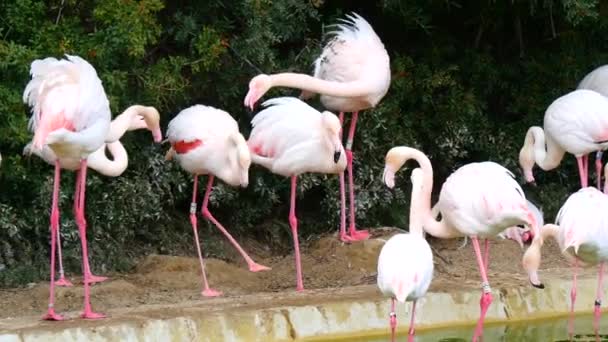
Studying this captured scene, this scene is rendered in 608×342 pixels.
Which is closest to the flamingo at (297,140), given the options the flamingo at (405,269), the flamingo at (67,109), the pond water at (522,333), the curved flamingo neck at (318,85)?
the curved flamingo neck at (318,85)

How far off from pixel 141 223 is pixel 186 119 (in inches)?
69.8

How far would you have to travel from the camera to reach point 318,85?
375 inches

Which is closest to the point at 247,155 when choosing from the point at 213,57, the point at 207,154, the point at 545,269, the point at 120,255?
the point at 207,154

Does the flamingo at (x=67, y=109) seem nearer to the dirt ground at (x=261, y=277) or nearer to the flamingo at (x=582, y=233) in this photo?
the dirt ground at (x=261, y=277)

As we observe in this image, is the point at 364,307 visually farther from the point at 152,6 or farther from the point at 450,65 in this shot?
the point at 450,65

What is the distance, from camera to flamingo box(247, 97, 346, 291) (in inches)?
356

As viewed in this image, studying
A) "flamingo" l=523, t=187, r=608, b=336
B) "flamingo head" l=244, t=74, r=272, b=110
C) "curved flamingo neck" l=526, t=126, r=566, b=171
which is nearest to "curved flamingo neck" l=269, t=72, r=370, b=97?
"flamingo head" l=244, t=74, r=272, b=110

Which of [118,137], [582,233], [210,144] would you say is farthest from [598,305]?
[118,137]

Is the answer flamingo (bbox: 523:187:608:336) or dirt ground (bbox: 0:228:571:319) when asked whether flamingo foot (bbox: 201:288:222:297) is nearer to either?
dirt ground (bbox: 0:228:571:319)

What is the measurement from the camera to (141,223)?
Answer: 10.6 meters

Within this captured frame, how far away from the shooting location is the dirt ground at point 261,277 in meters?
8.48

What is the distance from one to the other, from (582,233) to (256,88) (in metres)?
2.61

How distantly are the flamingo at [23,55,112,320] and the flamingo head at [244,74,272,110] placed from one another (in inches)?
49.2

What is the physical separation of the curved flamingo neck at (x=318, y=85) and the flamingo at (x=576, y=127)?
4.92 ft
